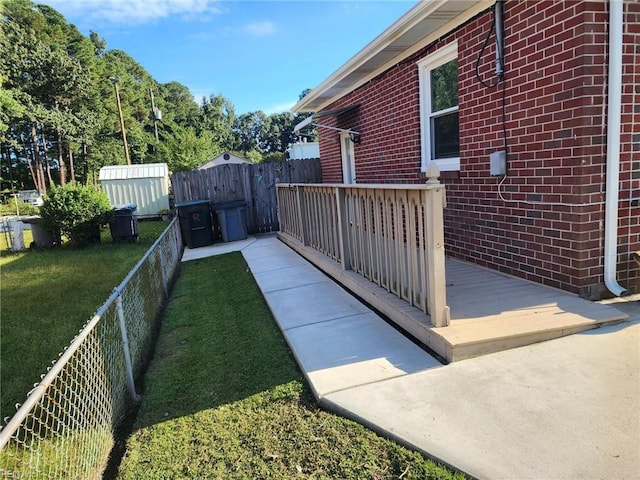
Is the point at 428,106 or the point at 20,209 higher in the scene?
the point at 428,106

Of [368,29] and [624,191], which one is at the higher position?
[368,29]

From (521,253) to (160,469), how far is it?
3.94 m

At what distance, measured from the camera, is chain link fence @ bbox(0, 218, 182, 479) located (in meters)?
2.11

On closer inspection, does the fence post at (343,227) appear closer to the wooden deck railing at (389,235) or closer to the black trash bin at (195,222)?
the wooden deck railing at (389,235)

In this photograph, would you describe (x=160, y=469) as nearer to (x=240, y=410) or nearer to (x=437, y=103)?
(x=240, y=410)

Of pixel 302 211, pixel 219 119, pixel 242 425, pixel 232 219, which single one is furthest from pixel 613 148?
pixel 219 119

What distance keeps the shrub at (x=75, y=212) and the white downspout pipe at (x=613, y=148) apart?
1115 centimetres

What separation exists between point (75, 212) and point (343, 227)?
8732 mm

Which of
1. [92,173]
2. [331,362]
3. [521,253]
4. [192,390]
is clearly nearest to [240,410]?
[192,390]

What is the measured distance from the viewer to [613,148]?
3.69 m

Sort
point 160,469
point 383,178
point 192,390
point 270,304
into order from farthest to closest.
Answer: point 383,178 < point 270,304 < point 192,390 < point 160,469

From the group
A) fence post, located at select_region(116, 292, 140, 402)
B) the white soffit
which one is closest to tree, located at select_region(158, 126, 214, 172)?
the white soffit

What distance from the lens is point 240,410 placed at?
2.87m

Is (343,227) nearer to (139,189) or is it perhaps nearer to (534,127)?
(534,127)
